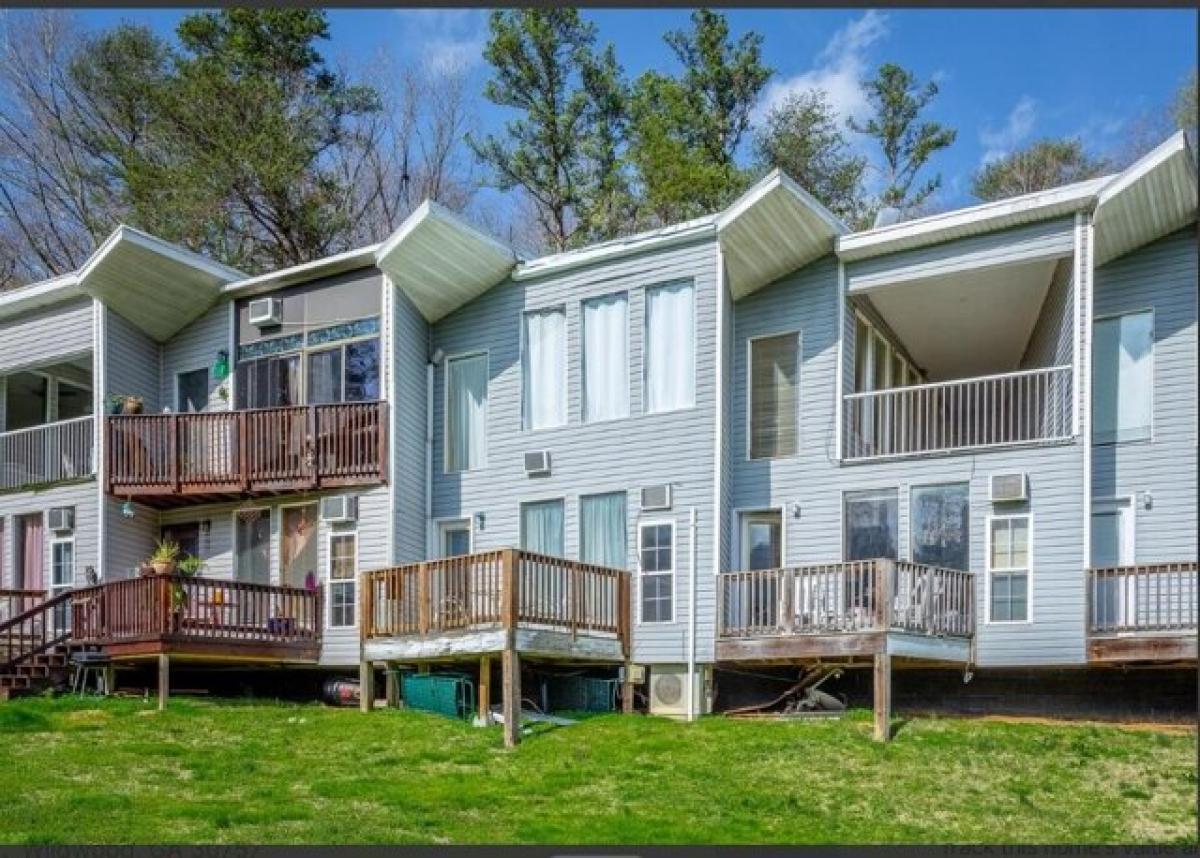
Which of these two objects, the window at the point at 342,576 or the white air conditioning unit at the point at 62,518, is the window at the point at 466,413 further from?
the white air conditioning unit at the point at 62,518

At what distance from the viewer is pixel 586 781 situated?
1188cm

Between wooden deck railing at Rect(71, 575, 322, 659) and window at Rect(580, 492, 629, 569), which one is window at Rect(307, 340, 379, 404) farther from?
window at Rect(580, 492, 629, 569)

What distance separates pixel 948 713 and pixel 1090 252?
15.0 feet

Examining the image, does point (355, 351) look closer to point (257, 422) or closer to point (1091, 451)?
point (257, 422)

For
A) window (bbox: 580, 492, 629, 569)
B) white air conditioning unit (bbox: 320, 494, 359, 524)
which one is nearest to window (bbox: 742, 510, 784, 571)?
window (bbox: 580, 492, 629, 569)

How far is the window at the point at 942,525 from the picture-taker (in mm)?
14875

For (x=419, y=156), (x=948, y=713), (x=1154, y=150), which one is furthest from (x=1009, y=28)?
(x=419, y=156)

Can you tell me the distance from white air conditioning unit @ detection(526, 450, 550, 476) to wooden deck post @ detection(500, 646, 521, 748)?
324cm

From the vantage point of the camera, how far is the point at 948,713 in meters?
14.7

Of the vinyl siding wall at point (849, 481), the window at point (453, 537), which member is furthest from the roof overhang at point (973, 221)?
the window at point (453, 537)

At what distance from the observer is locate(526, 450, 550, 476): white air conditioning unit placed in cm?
1670

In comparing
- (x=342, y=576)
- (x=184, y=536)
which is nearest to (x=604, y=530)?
(x=342, y=576)

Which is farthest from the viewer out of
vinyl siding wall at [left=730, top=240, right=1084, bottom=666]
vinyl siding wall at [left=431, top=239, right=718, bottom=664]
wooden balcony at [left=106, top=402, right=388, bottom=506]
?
wooden balcony at [left=106, top=402, right=388, bottom=506]

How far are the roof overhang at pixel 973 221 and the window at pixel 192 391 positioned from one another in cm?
827
